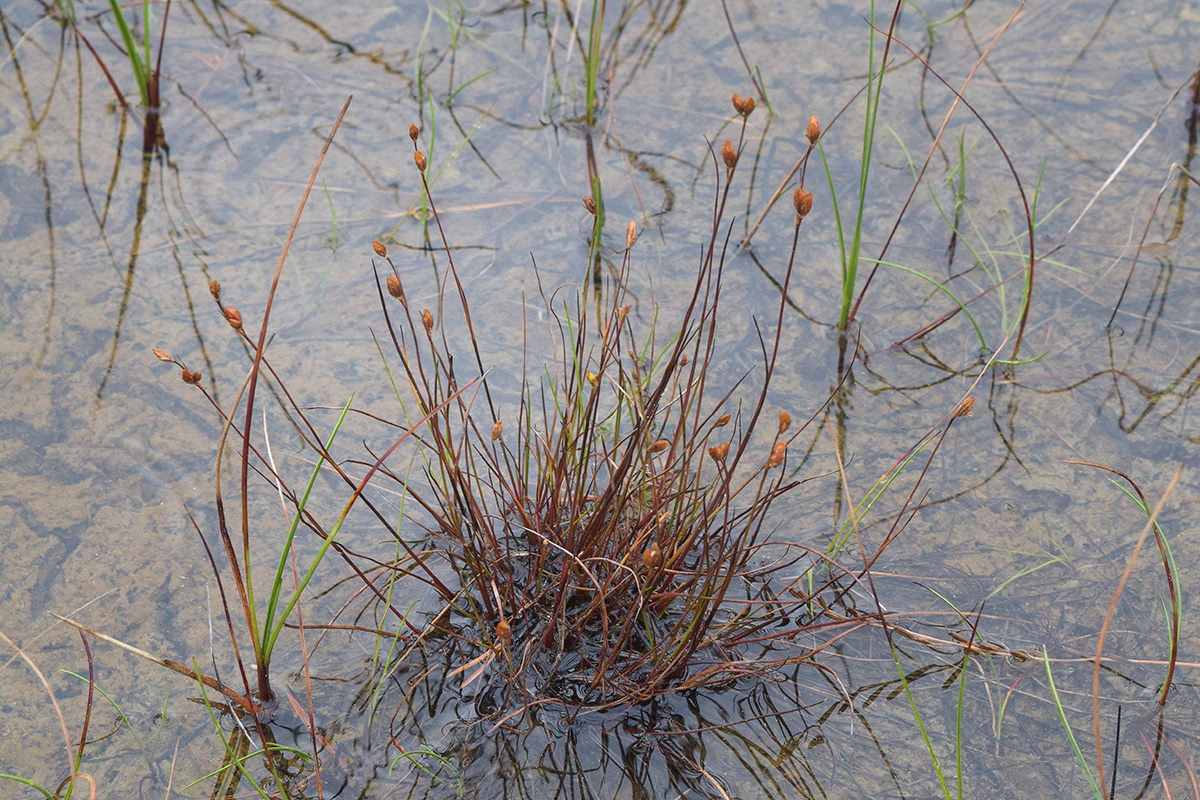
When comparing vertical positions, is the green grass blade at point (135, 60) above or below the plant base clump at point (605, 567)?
above

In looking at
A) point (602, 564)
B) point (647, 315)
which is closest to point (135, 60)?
point (647, 315)

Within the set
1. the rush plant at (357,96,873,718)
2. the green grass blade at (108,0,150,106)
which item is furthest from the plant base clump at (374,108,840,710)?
the green grass blade at (108,0,150,106)

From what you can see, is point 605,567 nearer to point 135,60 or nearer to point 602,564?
point 602,564

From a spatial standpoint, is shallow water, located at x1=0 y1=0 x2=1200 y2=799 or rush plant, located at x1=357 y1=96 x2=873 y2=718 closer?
rush plant, located at x1=357 y1=96 x2=873 y2=718

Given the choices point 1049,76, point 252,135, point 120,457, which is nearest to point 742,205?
point 1049,76

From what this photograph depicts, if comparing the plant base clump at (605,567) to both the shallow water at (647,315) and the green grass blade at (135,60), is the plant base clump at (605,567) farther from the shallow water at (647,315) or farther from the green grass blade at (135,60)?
the green grass blade at (135,60)

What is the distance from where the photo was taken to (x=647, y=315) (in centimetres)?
250

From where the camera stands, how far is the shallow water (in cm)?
178

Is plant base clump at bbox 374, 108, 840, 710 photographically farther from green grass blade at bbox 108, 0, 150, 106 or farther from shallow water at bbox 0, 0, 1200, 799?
green grass blade at bbox 108, 0, 150, 106

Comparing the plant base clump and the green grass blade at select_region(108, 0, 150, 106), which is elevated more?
the green grass blade at select_region(108, 0, 150, 106)

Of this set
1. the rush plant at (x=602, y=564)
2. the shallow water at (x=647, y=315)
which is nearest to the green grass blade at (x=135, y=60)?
the shallow water at (x=647, y=315)

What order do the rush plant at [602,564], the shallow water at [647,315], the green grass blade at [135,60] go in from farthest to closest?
the green grass blade at [135,60] → the shallow water at [647,315] → the rush plant at [602,564]

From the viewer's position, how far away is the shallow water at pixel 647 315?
1.78 meters

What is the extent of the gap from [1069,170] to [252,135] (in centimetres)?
248
